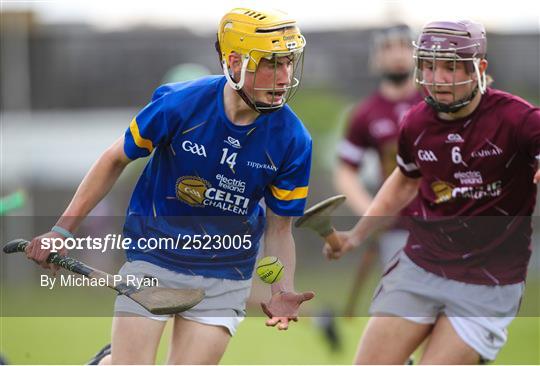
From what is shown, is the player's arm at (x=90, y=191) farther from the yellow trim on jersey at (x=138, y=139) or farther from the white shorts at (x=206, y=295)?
the white shorts at (x=206, y=295)

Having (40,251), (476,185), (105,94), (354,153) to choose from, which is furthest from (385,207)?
(105,94)

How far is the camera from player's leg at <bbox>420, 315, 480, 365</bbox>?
479 centimetres

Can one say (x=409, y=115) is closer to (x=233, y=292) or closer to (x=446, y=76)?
(x=446, y=76)

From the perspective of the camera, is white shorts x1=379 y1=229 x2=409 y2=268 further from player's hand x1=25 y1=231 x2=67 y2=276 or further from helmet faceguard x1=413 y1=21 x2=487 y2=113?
player's hand x1=25 y1=231 x2=67 y2=276

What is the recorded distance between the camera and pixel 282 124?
4.49m

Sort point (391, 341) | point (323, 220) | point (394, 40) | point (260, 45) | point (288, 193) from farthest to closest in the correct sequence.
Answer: point (394, 40)
point (323, 220)
point (391, 341)
point (288, 193)
point (260, 45)

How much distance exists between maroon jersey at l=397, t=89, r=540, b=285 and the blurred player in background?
2225 millimetres

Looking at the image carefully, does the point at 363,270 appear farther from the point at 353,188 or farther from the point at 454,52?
the point at 454,52

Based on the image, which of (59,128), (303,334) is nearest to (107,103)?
(59,128)

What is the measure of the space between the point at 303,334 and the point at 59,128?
5.56 metres

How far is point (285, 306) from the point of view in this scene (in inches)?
175

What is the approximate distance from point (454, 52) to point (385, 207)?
895mm

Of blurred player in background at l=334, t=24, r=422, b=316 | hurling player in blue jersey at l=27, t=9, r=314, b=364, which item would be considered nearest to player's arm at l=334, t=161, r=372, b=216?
blurred player in background at l=334, t=24, r=422, b=316

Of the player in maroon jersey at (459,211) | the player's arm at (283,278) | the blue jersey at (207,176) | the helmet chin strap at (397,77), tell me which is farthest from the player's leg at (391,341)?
the helmet chin strap at (397,77)
